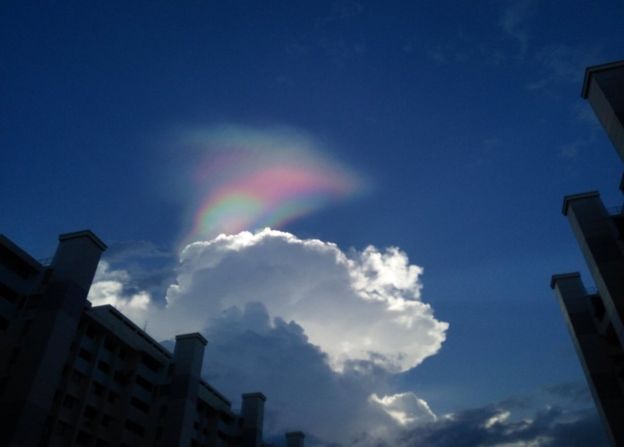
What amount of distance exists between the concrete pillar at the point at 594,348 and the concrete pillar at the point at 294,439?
54668 millimetres

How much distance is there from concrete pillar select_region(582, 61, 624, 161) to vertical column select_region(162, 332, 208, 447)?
47.4 m

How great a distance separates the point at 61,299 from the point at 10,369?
614 centimetres

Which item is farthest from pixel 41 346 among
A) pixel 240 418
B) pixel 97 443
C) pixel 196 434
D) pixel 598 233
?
pixel 598 233

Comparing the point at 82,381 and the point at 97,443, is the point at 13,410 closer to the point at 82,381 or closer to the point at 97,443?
the point at 82,381

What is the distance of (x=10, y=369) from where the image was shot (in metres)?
34.8

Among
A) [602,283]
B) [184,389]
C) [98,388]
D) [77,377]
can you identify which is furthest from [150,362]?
[602,283]

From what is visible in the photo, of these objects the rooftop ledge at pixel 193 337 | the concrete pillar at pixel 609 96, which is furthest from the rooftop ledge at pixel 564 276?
the rooftop ledge at pixel 193 337

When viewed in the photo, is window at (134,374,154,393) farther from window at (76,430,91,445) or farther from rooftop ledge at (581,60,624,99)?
rooftop ledge at (581,60,624,99)

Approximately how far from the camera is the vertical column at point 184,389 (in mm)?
49406

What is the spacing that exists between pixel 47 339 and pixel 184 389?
2069 cm

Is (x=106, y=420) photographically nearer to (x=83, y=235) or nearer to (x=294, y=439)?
(x=83, y=235)

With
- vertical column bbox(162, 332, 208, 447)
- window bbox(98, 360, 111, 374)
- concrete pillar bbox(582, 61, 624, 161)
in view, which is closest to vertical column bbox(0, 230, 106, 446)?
window bbox(98, 360, 111, 374)

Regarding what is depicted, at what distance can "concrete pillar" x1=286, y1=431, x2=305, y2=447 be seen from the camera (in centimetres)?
8344

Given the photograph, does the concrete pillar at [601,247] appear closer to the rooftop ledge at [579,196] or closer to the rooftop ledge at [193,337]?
the rooftop ledge at [579,196]
